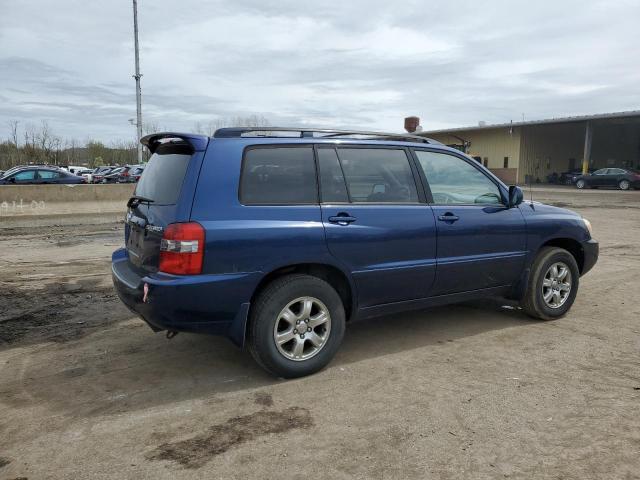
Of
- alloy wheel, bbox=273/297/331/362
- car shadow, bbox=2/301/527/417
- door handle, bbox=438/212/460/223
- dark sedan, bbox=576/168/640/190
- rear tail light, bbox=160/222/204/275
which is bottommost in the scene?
car shadow, bbox=2/301/527/417

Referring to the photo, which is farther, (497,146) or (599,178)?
(497,146)

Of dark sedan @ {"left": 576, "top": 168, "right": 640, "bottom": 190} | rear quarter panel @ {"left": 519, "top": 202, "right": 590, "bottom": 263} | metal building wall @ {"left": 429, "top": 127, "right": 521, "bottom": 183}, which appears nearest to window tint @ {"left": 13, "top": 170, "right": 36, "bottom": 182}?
rear quarter panel @ {"left": 519, "top": 202, "right": 590, "bottom": 263}

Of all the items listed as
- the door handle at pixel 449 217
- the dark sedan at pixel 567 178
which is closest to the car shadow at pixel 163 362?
the door handle at pixel 449 217

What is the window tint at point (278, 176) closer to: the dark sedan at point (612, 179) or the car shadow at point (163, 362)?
the car shadow at point (163, 362)

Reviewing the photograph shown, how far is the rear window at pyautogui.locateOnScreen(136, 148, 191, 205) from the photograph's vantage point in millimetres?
3875

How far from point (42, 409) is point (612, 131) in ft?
181

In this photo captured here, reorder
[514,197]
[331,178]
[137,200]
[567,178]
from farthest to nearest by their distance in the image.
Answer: [567,178] < [514,197] < [137,200] < [331,178]

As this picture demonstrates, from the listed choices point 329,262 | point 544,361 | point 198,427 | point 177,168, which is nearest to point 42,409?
point 198,427

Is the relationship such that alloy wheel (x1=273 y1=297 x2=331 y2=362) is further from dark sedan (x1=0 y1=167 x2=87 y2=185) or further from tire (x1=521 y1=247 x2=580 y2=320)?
dark sedan (x1=0 y1=167 x2=87 y2=185)

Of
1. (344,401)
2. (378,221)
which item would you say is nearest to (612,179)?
(378,221)

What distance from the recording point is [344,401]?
3662 millimetres

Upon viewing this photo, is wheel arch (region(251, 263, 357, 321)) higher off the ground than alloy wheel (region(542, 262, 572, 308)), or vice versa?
wheel arch (region(251, 263, 357, 321))

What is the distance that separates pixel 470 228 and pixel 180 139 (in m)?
2.63

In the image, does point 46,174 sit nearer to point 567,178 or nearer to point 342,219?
point 342,219
